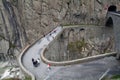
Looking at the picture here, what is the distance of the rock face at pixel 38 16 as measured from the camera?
69.0 m

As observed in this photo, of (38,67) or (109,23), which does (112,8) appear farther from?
(38,67)

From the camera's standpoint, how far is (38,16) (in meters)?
83.2

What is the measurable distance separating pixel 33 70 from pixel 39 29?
46314 mm

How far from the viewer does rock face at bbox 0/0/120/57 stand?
69.0m

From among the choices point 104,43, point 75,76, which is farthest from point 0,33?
point 75,76

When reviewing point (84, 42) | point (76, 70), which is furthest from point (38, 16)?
point (76, 70)

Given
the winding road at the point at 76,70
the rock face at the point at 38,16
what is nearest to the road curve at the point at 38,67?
the winding road at the point at 76,70

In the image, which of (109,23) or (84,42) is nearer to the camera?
(109,23)

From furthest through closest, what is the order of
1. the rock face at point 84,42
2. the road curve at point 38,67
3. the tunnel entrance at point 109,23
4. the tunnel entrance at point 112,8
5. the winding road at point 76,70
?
the tunnel entrance at point 112,8
the rock face at point 84,42
the tunnel entrance at point 109,23
the road curve at point 38,67
the winding road at point 76,70

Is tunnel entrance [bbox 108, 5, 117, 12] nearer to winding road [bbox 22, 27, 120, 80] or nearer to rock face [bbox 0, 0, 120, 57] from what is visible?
rock face [bbox 0, 0, 120, 57]

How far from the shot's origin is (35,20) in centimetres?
8400

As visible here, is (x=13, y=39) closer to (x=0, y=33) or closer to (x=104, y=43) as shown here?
(x=0, y=33)

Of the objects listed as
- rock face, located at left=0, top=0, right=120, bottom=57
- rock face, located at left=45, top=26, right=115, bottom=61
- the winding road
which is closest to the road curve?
the winding road

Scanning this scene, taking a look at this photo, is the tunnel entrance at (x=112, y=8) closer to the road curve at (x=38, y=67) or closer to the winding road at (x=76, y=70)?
the road curve at (x=38, y=67)
